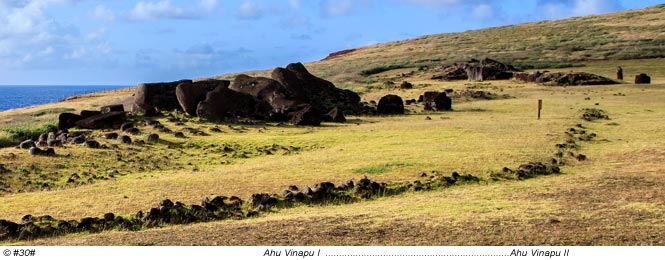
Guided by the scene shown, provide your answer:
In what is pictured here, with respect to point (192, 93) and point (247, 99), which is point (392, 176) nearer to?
point (247, 99)

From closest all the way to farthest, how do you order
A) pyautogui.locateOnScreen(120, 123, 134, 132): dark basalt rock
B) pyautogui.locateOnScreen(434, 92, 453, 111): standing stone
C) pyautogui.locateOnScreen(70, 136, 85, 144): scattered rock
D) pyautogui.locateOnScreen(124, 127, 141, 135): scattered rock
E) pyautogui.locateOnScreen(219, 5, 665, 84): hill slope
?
pyautogui.locateOnScreen(70, 136, 85, 144): scattered rock → pyautogui.locateOnScreen(124, 127, 141, 135): scattered rock → pyautogui.locateOnScreen(120, 123, 134, 132): dark basalt rock → pyautogui.locateOnScreen(434, 92, 453, 111): standing stone → pyautogui.locateOnScreen(219, 5, 665, 84): hill slope

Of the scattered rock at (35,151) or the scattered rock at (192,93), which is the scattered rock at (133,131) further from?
the scattered rock at (192,93)

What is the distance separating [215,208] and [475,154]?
31.0 feet

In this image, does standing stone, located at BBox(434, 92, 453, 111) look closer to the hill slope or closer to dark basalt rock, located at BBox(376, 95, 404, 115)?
dark basalt rock, located at BBox(376, 95, 404, 115)

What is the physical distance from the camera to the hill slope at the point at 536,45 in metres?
73.6

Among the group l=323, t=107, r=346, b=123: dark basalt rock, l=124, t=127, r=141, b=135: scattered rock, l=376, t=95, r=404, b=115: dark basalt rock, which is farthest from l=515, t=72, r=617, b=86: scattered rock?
l=124, t=127, r=141, b=135: scattered rock

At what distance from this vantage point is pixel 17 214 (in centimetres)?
1586

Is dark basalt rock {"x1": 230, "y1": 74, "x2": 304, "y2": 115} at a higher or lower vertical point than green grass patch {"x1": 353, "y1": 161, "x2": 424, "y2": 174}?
higher

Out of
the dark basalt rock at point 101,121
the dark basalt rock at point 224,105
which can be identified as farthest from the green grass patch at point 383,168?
the dark basalt rock at point 224,105

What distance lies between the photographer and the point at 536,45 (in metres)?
85.2

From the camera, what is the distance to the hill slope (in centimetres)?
7356

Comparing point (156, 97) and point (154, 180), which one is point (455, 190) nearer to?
point (154, 180)

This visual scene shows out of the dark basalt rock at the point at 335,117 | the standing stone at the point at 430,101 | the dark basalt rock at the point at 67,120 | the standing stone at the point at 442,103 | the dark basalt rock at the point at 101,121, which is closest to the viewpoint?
the dark basalt rock at the point at 101,121
